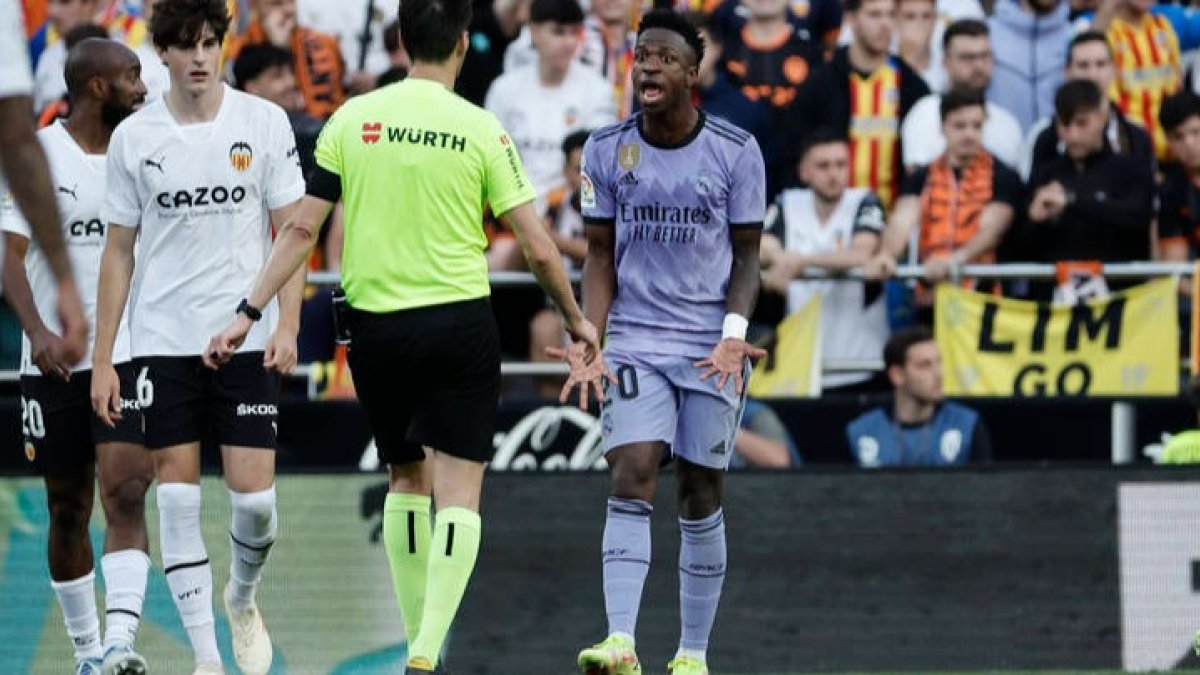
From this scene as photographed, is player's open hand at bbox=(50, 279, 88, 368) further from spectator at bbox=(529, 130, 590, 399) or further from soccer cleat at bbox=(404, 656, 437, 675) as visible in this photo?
spectator at bbox=(529, 130, 590, 399)

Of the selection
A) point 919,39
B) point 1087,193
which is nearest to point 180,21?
point 1087,193

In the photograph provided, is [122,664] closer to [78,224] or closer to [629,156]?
[78,224]

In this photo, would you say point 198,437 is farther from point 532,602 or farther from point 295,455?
point 295,455

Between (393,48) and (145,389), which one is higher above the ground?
(393,48)

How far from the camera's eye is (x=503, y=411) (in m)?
14.7

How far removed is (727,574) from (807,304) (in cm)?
235

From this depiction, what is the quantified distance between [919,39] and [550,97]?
242cm

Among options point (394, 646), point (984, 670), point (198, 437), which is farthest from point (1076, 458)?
point (198, 437)

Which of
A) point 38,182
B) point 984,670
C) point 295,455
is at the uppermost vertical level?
point 38,182

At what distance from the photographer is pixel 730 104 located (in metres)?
15.8

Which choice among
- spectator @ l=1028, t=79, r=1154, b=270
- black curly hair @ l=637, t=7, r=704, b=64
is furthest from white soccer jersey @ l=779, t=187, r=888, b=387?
black curly hair @ l=637, t=7, r=704, b=64

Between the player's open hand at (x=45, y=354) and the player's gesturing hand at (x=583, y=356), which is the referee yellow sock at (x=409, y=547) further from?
the player's open hand at (x=45, y=354)

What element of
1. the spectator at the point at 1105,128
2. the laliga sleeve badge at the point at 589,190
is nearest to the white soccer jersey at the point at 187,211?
the laliga sleeve badge at the point at 589,190

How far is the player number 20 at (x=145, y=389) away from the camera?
10.4m
